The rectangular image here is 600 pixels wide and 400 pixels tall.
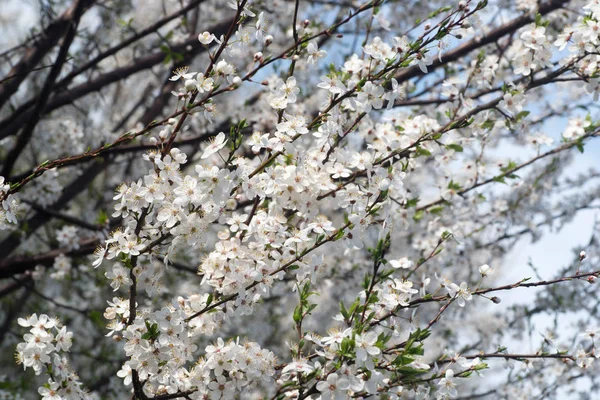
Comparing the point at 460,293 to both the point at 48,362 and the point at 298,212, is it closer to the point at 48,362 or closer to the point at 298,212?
the point at 298,212

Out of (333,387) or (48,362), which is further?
(48,362)

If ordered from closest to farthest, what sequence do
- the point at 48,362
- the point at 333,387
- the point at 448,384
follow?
the point at 333,387 < the point at 448,384 < the point at 48,362

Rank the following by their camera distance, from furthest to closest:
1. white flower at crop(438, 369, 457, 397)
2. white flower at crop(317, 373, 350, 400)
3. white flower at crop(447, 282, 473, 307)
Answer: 1. white flower at crop(447, 282, 473, 307)
2. white flower at crop(438, 369, 457, 397)
3. white flower at crop(317, 373, 350, 400)

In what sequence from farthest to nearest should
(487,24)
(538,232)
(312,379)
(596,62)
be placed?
(538,232)
(487,24)
(596,62)
(312,379)

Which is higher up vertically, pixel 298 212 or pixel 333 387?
pixel 298 212

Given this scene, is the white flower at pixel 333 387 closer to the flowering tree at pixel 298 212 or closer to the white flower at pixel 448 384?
the flowering tree at pixel 298 212

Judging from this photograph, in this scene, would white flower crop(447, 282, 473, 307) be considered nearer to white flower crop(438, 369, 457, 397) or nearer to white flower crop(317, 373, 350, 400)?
white flower crop(438, 369, 457, 397)

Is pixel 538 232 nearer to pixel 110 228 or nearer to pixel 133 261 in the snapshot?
pixel 110 228

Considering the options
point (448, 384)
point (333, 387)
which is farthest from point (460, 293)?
point (333, 387)

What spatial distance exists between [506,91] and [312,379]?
2093mm

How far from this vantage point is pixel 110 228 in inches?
178

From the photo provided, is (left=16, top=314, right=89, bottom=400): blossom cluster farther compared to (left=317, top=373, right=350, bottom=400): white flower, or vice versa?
(left=16, top=314, right=89, bottom=400): blossom cluster

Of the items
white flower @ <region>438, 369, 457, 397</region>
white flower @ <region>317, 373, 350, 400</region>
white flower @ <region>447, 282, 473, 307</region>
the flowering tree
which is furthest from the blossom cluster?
white flower @ <region>447, 282, 473, 307</region>

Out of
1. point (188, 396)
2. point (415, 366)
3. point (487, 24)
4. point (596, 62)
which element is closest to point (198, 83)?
point (188, 396)
